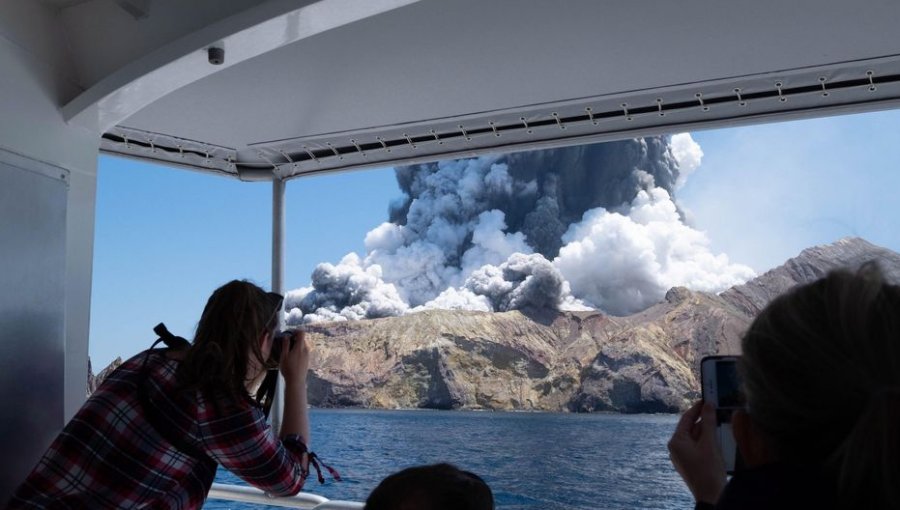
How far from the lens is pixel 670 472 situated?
29.4 metres

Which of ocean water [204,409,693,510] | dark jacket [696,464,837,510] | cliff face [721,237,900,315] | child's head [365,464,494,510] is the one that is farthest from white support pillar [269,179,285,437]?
cliff face [721,237,900,315]

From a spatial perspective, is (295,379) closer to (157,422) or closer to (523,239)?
(157,422)

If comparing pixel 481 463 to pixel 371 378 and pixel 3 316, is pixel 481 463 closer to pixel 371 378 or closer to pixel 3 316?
pixel 371 378

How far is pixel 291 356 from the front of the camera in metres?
1.34

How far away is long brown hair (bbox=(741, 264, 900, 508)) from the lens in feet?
1.47

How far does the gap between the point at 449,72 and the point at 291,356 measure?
48.0 inches

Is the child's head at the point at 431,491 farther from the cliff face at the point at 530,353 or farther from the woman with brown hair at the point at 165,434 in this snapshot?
the cliff face at the point at 530,353

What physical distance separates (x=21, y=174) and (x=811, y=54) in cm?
196

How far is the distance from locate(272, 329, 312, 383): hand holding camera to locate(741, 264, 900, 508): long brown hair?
3.09 ft

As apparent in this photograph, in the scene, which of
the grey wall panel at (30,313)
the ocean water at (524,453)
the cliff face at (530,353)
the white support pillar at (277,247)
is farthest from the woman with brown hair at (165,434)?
the cliff face at (530,353)

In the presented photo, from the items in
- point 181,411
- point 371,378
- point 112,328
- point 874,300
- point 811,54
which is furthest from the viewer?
point 112,328

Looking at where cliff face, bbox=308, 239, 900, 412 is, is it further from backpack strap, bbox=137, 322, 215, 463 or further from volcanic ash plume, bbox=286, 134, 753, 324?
backpack strap, bbox=137, 322, 215, 463

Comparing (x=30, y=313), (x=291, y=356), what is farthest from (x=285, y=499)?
(x=291, y=356)

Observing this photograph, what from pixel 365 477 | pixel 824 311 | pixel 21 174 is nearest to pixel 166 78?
pixel 21 174
